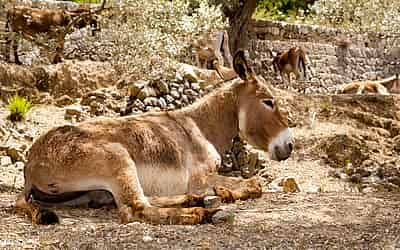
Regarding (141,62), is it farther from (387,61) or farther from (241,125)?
(387,61)

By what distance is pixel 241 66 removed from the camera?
5.33 m

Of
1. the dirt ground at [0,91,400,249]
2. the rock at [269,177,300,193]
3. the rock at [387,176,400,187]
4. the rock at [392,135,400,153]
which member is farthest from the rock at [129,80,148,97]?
the rock at [392,135,400,153]

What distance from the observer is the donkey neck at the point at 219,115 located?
17.6ft

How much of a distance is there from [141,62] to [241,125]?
3.14 meters

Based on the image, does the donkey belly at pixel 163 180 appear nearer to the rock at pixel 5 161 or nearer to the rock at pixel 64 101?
the rock at pixel 5 161

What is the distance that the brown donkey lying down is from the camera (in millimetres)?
4246

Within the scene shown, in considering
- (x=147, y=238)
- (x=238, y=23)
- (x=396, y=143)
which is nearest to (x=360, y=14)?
(x=238, y=23)

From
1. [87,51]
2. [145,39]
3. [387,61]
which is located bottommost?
[387,61]

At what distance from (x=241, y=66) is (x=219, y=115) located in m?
0.45

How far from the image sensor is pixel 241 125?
5.41m

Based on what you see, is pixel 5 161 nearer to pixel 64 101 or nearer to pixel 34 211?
pixel 64 101

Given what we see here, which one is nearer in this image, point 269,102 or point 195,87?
point 269,102

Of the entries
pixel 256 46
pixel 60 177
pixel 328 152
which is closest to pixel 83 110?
pixel 328 152

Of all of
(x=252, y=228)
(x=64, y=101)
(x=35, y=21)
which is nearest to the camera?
(x=252, y=228)
